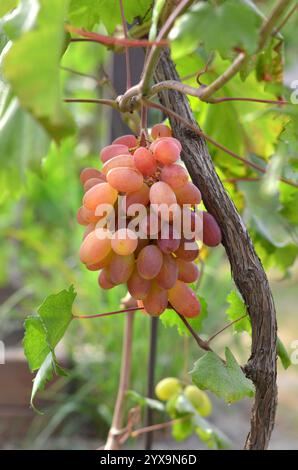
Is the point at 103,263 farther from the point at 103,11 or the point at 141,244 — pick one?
the point at 103,11

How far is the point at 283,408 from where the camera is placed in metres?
1.91

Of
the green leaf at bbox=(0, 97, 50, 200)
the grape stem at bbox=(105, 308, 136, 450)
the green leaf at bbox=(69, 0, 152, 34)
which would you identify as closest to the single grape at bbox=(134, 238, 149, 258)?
the green leaf at bbox=(0, 97, 50, 200)

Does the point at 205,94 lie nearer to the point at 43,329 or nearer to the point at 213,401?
the point at 43,329

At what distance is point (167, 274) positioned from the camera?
0.53 metres

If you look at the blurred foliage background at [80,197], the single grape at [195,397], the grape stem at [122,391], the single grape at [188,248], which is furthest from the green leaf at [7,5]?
the single grape at [195,397]

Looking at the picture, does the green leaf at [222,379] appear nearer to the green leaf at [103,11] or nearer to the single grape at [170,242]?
the single grape at [170,242]

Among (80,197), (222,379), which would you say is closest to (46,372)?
(222,379)

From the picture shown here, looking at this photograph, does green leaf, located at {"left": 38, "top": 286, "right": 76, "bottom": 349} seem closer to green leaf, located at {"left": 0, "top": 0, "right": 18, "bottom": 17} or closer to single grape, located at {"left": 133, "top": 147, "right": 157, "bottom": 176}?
single grape, located at {"left": 133, "top": 147, "right": 157, "bottom": 176}

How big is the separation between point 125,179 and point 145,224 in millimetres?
35

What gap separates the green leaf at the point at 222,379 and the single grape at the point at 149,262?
0.08 metres

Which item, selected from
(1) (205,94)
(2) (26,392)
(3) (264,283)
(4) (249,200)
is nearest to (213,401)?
(2) (26,392)

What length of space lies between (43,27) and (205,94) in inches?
4.6

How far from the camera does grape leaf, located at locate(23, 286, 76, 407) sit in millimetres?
574

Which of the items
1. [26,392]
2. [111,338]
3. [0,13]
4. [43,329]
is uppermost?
[111,338]
